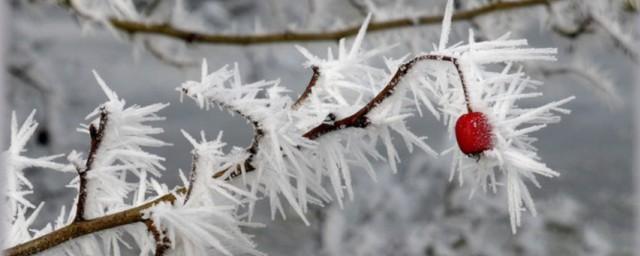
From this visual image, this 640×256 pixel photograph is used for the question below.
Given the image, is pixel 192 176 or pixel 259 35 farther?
pixel 259 35

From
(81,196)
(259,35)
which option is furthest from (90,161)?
(259,35)

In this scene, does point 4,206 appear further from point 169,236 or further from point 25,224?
point 169,236

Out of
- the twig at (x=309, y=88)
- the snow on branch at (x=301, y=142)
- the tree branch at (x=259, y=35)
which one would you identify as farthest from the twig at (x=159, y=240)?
the tree branch at (x=259, y=35)

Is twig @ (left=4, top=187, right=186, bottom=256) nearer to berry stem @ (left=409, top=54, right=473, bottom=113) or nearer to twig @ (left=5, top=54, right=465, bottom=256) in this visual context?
twig @ (left=5, top=54, right=465, bottom=256)

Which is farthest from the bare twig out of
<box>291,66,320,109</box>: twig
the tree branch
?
the tree branch

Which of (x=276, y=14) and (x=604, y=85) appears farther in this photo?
(x=276, y=14)

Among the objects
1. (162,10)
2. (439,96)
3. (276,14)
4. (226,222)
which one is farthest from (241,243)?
(276,14)

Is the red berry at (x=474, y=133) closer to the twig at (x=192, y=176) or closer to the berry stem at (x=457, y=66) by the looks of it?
the berry stem at (x=457, y=66)

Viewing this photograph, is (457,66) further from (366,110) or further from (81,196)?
(81,196)
